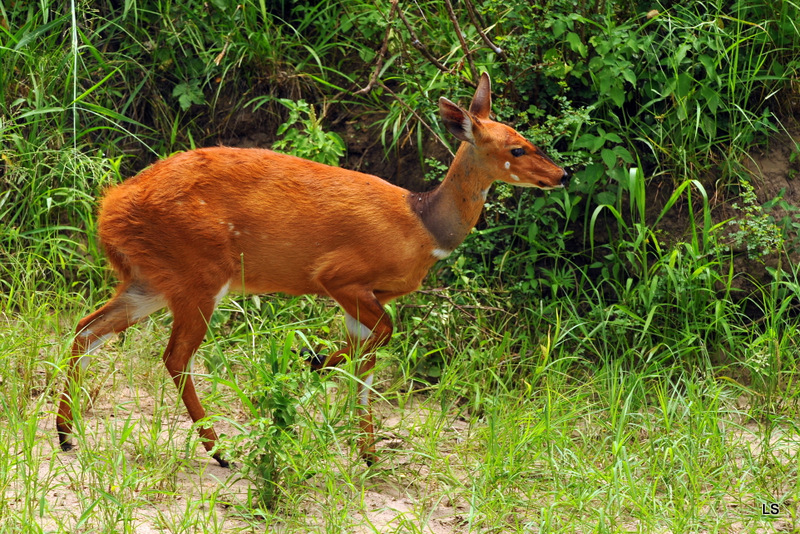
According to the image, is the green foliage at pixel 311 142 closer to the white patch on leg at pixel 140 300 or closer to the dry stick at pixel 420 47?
the dry stick at pixel 420 47

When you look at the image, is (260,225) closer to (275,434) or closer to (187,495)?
(275,434)

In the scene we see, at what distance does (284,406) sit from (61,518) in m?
0.92

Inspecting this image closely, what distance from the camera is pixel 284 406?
3.99m

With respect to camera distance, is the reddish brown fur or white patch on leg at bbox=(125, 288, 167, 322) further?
white patch on leg at bbox=(125, 288, 167, 322)

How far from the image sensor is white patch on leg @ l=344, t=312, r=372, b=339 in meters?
4.96

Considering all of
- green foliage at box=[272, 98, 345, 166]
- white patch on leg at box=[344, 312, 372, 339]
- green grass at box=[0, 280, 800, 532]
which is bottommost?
green grass at box=[0, 280, 800, 532]

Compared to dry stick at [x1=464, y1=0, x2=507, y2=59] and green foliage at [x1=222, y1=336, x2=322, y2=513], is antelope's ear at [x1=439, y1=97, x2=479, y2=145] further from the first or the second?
green foliage at [x1=222, y1=336, x2=322, y2=513]

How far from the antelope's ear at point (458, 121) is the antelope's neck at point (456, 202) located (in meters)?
0.08

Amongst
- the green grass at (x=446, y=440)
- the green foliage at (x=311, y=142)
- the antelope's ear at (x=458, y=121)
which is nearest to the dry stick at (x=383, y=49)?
the green foliage at (x=311, y=142)

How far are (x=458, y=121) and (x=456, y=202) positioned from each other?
396mm

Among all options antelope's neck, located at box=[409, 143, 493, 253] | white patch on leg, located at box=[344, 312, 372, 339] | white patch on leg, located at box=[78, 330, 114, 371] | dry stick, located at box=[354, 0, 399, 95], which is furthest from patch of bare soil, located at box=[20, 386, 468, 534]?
dry stick, located at box=[354, 0, 399, 95]

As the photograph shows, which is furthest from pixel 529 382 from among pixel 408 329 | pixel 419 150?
pixel 419 150

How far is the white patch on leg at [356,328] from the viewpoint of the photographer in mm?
4957

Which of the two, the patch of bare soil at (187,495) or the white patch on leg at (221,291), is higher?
the white patch on leg at (221,291)
